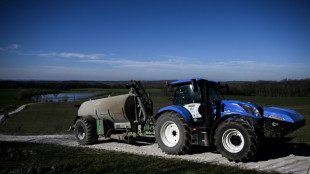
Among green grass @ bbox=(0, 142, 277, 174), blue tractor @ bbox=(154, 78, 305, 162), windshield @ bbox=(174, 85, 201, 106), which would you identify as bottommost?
green grass @ bbox=(0, 142, 277, 174)

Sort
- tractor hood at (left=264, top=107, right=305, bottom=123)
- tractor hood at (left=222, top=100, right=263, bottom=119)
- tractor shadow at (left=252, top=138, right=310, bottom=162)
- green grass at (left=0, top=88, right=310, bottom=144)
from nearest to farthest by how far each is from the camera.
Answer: tractor hood at (left=264, top=107, right=305, bottom=123), tractor hood at (left=222, top=100, right=263, bottom=119), tractor shadow at (left=252, top=138, right=310, bottom=162), green grass at (left=0, top=88, right=310, bottom=144)

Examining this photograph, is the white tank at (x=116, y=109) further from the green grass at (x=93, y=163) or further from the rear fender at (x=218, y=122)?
the rear fender at (x=218, y=122)

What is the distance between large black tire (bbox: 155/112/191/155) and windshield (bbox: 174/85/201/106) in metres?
0.80

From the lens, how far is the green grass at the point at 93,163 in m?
7.51

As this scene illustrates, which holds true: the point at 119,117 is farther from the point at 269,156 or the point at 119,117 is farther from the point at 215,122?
the point at 269,156

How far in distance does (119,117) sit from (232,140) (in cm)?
536

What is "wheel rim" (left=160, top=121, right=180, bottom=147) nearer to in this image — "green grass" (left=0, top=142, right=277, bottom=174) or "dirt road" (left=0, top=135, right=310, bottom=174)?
"dirt road" (left=0, top=135, right=310, bottom=174)

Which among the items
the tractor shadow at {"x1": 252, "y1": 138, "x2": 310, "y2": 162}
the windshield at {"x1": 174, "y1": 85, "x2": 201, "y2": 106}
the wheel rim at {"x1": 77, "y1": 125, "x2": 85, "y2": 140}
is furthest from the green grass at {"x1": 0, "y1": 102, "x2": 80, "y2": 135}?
the tractor shadow at {"x1": 252, "y1": 138, "x2": 310, "y2": 162}

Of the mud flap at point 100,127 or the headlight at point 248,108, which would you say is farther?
the mud flap at point 100,127

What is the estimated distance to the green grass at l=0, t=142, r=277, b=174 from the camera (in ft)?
24.6

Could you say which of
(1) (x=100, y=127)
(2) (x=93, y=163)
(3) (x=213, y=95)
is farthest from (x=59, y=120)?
(3) (x=213, y=95)

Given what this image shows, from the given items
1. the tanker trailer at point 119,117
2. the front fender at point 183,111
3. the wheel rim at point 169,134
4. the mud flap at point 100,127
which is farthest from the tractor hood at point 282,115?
the mud flap at point 100,127

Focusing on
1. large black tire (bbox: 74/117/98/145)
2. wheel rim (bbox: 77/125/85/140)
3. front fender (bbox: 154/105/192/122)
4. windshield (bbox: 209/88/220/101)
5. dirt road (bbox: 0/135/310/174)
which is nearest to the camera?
dirt road (bbox: 0/135/310/174)

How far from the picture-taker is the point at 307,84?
5400 centimetres
